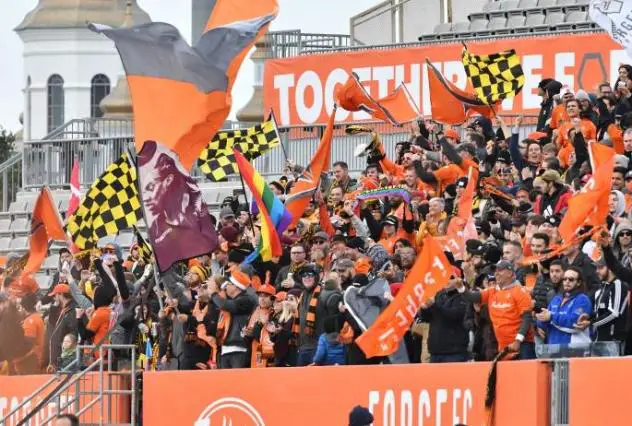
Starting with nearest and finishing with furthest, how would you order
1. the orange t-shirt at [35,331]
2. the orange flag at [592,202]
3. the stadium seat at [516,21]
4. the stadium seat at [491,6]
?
the orange flag at [592,202]
the orange t-shirt at [35,331]
the stadium seat at [516,21]
the stadium seat at [491,6]

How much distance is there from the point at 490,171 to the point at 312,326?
393 cm

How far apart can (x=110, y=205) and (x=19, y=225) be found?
11.8m

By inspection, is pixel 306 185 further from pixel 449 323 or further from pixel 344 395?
pixel 449 323

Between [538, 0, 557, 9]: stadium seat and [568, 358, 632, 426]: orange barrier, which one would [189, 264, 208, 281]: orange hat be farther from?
[538, 0, 557, 9]: stadium seat

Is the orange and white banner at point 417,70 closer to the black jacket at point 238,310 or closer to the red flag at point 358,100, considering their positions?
the red flag at point 358,100

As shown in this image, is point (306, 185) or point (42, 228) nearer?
point (306, 185)

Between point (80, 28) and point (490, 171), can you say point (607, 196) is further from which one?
point (80, 28)

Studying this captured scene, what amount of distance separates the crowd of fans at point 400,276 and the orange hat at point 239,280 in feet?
0.05

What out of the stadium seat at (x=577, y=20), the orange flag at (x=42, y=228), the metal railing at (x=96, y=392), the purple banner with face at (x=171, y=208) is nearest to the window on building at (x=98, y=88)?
the stadium seat at (x=577, y=20)

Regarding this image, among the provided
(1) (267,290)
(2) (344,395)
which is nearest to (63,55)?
(1) (267,290)

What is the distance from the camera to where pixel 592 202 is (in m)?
20.2

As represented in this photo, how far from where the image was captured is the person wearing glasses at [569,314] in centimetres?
1902

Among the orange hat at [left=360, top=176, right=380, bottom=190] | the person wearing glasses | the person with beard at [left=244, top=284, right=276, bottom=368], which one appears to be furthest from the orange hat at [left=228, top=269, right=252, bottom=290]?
the person wearing glasses

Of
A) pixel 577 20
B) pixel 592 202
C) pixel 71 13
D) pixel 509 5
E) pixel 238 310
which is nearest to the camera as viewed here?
pixel 592 202
